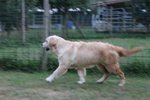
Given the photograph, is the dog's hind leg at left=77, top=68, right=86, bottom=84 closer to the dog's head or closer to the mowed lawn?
the mowed lawn

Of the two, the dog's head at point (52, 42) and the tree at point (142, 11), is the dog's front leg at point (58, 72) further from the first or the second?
the tree at point (142, 11)

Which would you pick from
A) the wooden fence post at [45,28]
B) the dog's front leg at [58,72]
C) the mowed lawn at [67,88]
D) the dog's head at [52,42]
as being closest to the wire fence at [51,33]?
the wooden fence post at [45,28]

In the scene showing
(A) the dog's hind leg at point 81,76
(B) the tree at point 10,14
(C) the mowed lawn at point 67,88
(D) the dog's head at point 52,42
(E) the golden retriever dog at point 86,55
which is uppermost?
(B) the tree at point 10,14

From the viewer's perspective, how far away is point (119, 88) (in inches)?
310

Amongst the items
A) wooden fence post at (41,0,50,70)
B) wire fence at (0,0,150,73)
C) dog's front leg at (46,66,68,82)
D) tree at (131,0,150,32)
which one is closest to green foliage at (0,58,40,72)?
wire fence at (0,0,150,73)

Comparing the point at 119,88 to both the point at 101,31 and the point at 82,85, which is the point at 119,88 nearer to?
the point at 82,85

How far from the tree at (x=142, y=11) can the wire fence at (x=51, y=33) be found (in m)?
0.20

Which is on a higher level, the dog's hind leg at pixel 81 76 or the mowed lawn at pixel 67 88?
the dog's hind leg at pixel 81 76

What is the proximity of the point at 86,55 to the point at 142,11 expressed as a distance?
2.07m

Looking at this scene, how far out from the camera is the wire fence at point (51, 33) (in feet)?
31.8

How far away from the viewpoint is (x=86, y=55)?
8.14 meters

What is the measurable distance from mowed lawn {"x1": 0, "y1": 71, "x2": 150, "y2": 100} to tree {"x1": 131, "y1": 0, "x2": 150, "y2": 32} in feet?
4.35

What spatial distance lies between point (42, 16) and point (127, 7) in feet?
7.05

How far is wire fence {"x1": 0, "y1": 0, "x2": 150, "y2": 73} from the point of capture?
31.8 ft
